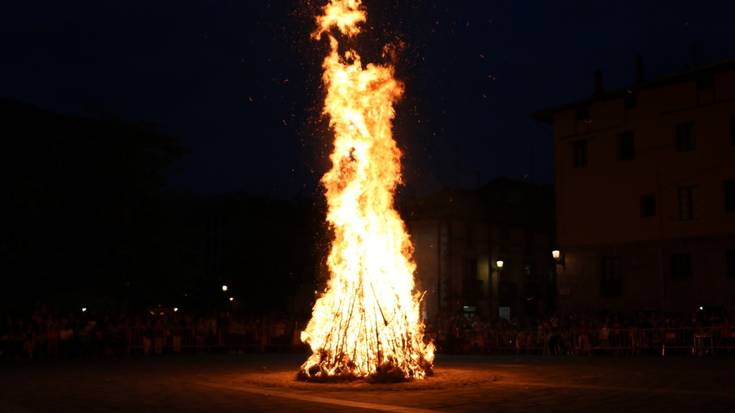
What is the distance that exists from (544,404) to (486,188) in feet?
160

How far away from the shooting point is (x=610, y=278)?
3762 cm

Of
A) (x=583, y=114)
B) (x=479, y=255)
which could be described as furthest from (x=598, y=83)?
(x=479, y=255)

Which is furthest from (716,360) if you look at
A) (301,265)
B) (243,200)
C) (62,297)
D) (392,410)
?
(243,200)

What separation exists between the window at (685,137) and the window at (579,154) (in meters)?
4.77

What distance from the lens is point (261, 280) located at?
55.7 metres

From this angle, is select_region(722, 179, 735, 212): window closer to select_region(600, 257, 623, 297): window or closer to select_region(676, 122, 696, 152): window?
select_region(676, 122, 696, 152): window

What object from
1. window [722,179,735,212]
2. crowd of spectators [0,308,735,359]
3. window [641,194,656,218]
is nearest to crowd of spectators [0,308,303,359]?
crowd of spectators [0,308,735,359]

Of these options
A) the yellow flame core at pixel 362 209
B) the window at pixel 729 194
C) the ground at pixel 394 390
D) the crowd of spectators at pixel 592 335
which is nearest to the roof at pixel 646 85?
the window at pixel 729 194

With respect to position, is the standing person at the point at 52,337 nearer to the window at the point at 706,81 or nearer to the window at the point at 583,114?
the window at the point at 583,114

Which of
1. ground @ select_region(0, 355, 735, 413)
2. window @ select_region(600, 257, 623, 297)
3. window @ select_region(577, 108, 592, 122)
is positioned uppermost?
window @ select_region(577, 108, 592, 122)

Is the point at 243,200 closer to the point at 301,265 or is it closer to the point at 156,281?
the point at 301,265

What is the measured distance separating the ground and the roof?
15693mm

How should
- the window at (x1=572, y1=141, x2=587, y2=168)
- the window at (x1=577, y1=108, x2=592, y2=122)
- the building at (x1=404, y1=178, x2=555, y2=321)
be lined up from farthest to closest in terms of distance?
1. the building at (x1=404, y1=178, x2=555, y2=321)
2. the window at (x1=572, y1=141, x2=587, y2=168)
3. the window at (x1=577, y1=108, x2=592, y2=122)

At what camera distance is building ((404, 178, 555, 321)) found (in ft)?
163
